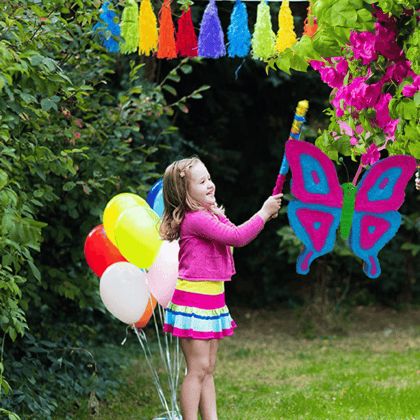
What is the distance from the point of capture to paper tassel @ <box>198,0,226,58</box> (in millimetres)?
2801

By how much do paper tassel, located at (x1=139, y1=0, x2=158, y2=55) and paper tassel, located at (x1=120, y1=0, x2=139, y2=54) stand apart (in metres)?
0.09

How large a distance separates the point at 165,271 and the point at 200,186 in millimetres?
369

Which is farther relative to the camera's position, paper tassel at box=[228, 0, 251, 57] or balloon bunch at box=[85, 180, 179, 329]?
paper tassel at box=[228, 0, 251, 57]

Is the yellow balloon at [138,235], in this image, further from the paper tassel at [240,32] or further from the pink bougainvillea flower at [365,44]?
the pink bougainvillea flower at [365,44]

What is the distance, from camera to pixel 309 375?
4664mm

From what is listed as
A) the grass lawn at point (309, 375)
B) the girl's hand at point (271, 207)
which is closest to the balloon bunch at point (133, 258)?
the girl's hand at point (271, 207)

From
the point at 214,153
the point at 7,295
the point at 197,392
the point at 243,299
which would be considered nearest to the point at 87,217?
the point at 7,295

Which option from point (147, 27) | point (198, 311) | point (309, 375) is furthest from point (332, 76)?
point (309, 375)

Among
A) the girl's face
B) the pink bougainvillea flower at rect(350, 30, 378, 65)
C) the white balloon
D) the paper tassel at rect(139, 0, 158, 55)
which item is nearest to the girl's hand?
the girl's face

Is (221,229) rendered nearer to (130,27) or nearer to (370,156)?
(370,156)

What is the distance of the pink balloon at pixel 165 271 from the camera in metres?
A: 2.40

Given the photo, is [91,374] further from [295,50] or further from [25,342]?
[295,50]

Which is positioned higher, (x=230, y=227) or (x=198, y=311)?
(x=230, y=227)

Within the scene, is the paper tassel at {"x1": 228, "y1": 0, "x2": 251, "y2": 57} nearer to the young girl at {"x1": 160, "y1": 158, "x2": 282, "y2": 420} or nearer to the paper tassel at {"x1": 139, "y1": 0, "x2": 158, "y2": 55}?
the paper tassel at {"x1": 139, "y1": 0, "x2": 158, "y2": 55}
